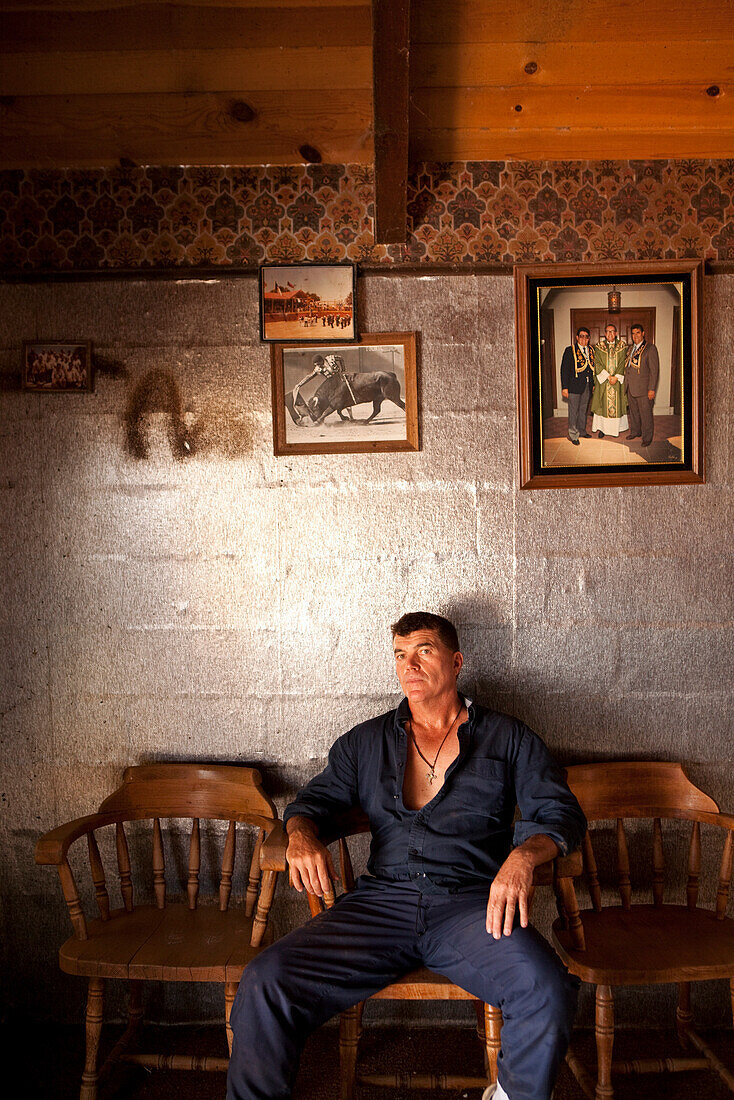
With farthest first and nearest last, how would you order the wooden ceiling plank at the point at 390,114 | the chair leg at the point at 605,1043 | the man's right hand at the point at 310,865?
the chair leg at the point at 605,1043
the man's right hand at the point at 310,865
the wooden ceiling plank at the point at 390,114

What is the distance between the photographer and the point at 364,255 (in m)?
2.82

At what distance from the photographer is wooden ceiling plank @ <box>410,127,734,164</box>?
106 inches

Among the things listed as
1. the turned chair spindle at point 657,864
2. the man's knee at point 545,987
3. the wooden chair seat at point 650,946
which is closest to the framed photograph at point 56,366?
the man's knee at point 545,987

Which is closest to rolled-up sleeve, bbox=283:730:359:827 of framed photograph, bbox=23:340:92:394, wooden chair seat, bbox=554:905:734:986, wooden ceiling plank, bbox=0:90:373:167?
wooden chair seat, bbox=554:905:734:986

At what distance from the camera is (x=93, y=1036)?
230cm

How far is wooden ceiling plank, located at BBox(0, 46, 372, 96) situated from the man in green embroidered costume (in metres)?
1.21

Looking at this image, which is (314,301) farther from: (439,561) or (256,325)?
(439,561)

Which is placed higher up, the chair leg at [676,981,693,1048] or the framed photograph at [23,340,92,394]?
the framed photograph at [23,340,92,394]

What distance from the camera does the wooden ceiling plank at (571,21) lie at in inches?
89.6

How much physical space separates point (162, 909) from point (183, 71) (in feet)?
8.98

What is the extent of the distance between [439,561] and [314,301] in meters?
1.05

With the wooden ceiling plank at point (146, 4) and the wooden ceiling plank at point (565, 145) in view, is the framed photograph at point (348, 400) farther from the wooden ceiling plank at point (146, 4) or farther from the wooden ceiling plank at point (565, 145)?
the wooden ceiling plank at point (146, 4)

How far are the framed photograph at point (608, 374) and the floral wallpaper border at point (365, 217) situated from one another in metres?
0.11

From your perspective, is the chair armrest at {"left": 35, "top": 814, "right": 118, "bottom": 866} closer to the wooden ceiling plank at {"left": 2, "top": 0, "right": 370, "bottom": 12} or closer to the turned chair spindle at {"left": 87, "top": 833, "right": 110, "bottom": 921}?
the turned chair spindle at {"left": 87, "top": 833, "right": 110, "bottom": 921}
